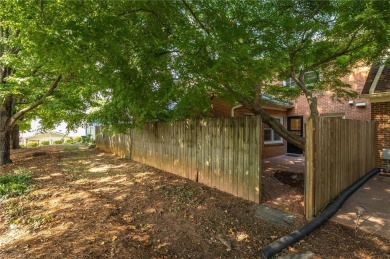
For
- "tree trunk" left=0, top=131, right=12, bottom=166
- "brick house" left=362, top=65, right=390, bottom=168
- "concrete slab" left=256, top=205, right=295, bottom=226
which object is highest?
"brick house" left=362, top=65, right=390, bottom=168

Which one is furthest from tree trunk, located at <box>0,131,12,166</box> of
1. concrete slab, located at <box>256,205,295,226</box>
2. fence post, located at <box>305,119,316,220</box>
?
fence post, located at <box>305,119,316,220</box>

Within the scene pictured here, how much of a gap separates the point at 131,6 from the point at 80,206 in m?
4.42

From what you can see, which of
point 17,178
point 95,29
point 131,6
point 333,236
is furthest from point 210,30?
point 17,178

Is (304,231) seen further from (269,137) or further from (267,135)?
(269,137)

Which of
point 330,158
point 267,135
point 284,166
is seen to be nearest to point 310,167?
point 330,158

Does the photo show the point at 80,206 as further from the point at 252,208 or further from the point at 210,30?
the point at 210,30

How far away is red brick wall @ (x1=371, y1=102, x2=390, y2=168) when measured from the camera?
334 inches

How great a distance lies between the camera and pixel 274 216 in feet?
15.3

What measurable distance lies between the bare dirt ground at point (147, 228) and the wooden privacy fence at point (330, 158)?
26.7 inches

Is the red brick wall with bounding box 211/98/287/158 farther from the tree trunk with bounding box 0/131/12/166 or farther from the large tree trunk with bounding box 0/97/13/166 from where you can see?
the tree trunk with bounding box 0/131/12/166

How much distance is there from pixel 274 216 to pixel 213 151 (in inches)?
90.8

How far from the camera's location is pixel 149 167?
913 centimetres

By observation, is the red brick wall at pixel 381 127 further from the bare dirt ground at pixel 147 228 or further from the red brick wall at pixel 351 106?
the bare dirt ground at pixel 147 228

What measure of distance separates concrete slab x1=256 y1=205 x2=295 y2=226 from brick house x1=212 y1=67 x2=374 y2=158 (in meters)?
5.05
